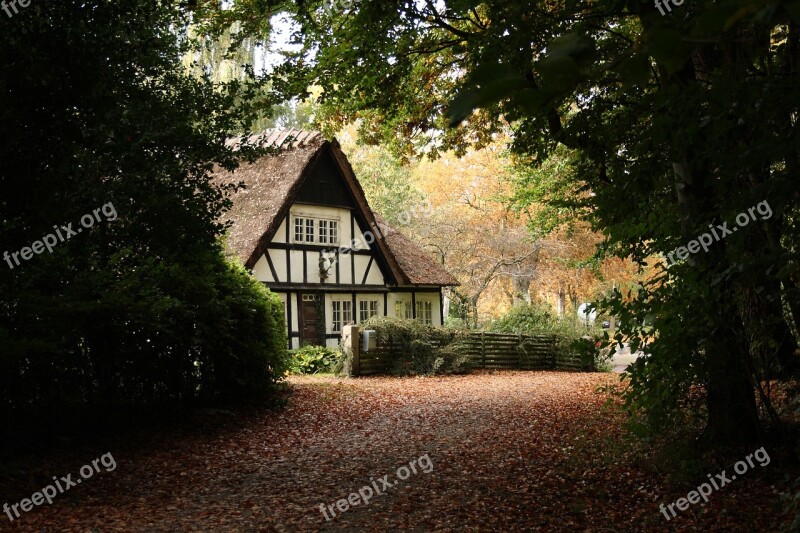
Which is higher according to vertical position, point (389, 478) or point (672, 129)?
point (672, 129)

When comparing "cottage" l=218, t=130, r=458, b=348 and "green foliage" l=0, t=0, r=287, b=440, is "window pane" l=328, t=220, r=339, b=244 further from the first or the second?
"green foliage" l=0, t=0, r=287, b=440

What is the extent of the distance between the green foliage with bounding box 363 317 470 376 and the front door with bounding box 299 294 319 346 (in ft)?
10.4

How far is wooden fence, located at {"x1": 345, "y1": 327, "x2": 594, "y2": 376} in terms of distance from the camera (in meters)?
20.2

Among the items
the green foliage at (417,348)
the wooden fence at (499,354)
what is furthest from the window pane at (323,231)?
the wooden fence at (499,354)

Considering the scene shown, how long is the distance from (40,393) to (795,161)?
8.51 meters

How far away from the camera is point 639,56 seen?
3.52 feet

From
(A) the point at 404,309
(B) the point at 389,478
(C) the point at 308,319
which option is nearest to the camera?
(B) the point at 389,478

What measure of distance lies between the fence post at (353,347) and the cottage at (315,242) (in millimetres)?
3329

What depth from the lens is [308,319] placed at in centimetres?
2302
